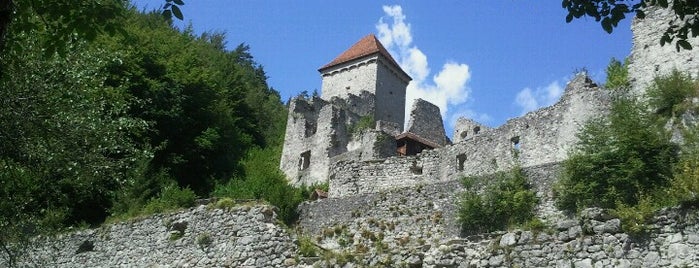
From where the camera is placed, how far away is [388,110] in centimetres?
5988

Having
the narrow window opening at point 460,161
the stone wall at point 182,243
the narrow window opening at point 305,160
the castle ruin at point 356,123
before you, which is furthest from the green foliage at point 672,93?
the narrow window opening at point 305,160

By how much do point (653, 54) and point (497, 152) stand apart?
21.4 feet

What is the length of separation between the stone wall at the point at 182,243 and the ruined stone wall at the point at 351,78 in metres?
40.1

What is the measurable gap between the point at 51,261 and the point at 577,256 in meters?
14.1

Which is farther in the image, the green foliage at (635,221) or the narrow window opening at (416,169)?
the narrow window opening at (416,169)

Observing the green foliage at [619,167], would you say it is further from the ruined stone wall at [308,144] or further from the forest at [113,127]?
the ruined stone wall at [308,144]

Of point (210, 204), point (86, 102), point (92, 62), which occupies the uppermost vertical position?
point (92, 62)

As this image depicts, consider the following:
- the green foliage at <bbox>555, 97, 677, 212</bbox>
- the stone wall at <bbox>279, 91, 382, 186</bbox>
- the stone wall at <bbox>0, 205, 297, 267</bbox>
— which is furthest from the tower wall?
the stone wall at <bbox>0, 205, 297, 267</bbox>

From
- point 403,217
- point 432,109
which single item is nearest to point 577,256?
point 403,217

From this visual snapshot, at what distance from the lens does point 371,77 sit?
61.2 metres

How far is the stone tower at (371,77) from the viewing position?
60597mm

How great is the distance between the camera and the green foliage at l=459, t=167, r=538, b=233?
2119cm

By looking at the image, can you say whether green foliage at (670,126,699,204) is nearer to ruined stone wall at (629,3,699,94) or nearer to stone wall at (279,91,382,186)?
ruined stone wall at (629,3,699,94)

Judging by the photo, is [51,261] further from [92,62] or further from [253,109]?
[253,109]
